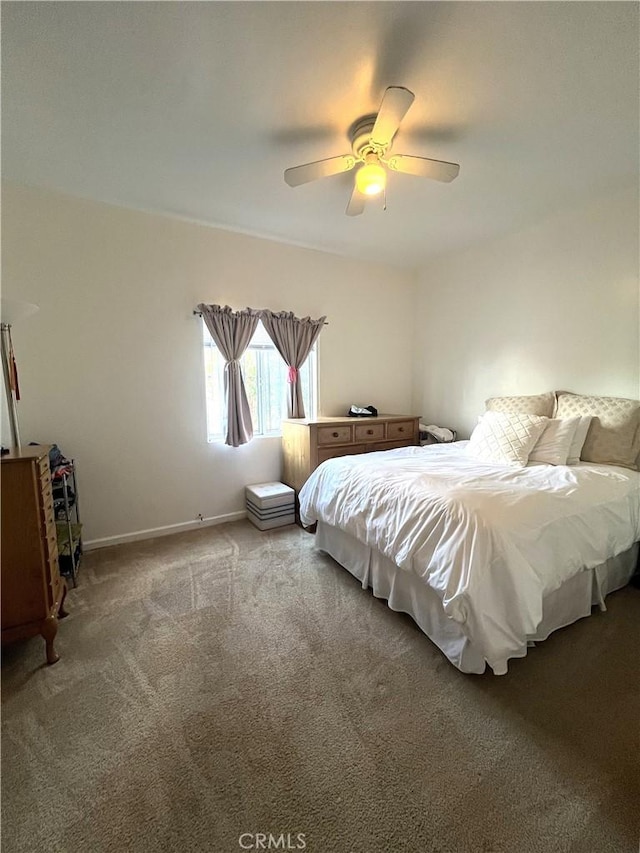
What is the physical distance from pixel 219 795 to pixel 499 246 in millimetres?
4198

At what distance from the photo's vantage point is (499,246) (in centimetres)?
335

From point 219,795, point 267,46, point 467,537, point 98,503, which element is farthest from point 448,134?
point 98,503

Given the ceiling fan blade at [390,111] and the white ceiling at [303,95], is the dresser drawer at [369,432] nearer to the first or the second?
the white ceiling at [303,95]

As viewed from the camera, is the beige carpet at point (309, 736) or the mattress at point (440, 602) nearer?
the beige carpet at point (309, 736)

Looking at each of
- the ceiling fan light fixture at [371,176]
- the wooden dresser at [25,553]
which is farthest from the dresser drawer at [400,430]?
the wooden dresser at [25,553]

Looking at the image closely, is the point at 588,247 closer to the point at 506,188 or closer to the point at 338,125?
the point at 506,188

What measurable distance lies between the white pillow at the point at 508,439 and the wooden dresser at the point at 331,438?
955 millimetres

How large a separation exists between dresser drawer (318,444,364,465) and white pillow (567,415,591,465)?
162 centimetres

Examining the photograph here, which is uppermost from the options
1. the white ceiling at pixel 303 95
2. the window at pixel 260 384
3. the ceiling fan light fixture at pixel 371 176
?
the white ceiling at pixel 303 95

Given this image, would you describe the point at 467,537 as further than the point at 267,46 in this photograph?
Yes

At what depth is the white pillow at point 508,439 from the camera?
244cm

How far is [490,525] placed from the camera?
152 centimetres

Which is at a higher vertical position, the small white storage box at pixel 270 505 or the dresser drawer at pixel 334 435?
the dresser drawer at pixel 334 435

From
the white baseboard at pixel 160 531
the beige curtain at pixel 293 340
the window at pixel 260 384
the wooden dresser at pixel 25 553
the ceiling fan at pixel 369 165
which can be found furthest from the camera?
the beige curtain at pixel 293 340
